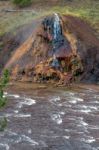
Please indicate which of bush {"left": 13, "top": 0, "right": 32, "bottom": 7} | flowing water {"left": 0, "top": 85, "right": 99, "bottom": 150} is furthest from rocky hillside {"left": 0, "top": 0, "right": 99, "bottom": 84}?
bush {"left": 13, "top": 0, "right": 32, "bottom": 7}

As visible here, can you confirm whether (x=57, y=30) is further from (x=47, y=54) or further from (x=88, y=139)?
(x=88, y=139)

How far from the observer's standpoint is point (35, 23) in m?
41.1

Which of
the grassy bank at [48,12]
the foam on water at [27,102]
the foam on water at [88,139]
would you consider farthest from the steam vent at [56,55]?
the foam on water at [88,139]

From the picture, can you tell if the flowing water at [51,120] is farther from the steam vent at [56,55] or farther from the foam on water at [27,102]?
the steam vent at [56,55]

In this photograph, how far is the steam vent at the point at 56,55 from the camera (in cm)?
3762

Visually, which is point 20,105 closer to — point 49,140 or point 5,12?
point 49,140

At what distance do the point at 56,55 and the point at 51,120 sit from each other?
12.2 m

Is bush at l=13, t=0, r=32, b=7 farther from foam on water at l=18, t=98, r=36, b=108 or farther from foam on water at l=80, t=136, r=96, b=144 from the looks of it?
foam on water at l=80, t=136, r=96, b=144

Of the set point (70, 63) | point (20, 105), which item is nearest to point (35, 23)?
point (70, 63)

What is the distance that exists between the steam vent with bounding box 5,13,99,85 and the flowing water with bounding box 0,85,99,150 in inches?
111

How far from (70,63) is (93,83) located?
6.85 ft

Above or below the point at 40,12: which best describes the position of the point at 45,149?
below

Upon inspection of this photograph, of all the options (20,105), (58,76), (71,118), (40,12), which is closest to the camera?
(71,118)

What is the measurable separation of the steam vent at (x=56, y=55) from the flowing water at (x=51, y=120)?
282 centimetres
